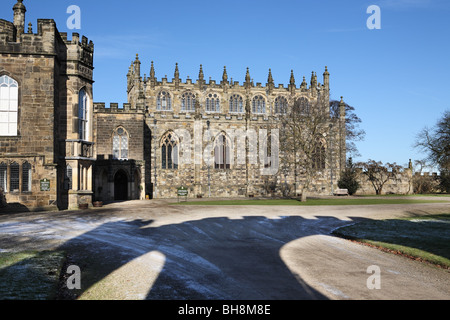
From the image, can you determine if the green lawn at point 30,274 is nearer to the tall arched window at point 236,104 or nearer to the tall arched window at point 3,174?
the tall arched window at point 3,174

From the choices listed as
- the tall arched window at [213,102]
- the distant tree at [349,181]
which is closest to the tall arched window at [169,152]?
the tall arched window at [213,102]

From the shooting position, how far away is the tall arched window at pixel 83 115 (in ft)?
76.6

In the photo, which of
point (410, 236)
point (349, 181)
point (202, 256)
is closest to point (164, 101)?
point (349, 181)

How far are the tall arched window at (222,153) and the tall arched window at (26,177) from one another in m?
22.7

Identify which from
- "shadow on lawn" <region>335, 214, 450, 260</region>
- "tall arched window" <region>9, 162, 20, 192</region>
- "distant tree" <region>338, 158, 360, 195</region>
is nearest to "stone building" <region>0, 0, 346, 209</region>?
"tall arched window" <region>9, 162, 20, 192</region>

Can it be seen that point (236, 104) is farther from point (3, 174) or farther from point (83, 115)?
point (3, 174)

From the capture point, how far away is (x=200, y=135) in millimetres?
40500

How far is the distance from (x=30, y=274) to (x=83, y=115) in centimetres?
1725

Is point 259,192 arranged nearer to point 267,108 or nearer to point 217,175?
point 217,175

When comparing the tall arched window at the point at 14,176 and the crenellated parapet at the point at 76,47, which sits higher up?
the crenellated parapet at the point at 76,47

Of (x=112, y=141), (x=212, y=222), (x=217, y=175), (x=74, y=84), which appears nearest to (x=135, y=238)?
(x=212, y=222)

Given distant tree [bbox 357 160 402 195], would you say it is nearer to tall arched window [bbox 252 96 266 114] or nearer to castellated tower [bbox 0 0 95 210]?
tall arched window [bbox 252 96 266 114]

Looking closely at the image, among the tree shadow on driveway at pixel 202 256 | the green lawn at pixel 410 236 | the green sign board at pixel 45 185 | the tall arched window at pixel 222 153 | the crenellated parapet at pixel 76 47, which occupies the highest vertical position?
the crenellated parapet at pixel 76 47
